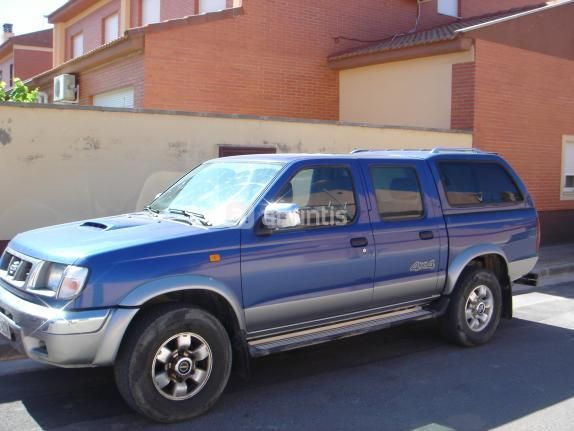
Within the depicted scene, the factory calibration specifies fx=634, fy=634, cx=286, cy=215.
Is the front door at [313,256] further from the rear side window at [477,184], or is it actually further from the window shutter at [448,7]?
the window shutter at [448,7]

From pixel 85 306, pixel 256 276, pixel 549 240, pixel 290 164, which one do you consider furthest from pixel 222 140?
pixel 549 240

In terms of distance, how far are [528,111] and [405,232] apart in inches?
365

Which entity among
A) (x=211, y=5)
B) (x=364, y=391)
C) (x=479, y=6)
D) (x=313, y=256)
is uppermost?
(x=479, y=6)

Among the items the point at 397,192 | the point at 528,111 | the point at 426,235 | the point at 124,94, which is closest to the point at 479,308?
the point at 426,235

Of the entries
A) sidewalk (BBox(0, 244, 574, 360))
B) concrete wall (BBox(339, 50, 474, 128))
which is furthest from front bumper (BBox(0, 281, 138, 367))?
concrete wall (BBox(339, 50, 474, 128))

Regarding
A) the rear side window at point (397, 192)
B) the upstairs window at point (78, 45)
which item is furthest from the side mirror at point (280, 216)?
the upstairs window at point (78, 45)

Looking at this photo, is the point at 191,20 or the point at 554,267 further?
the point at 191,20

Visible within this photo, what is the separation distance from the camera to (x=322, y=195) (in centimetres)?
524

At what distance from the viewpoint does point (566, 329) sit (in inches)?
281

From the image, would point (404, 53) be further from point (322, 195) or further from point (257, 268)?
point (257, 268)

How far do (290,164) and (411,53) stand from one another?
29.5ft

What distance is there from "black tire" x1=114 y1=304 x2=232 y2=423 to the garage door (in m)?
8.74

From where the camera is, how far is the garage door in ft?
42.2

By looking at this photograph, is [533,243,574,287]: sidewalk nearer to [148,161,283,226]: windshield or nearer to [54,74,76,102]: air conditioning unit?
[148,161,283,226]: windshield
